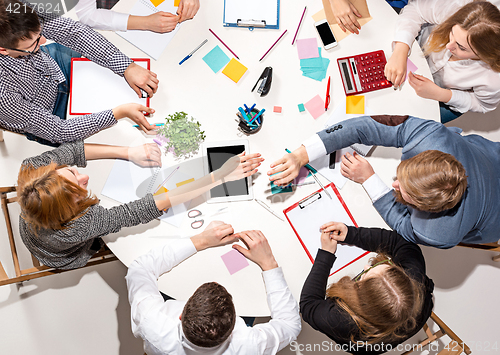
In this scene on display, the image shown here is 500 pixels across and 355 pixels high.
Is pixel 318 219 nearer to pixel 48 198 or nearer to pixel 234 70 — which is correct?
pixel 234 70

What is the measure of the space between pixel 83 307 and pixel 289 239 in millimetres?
1442

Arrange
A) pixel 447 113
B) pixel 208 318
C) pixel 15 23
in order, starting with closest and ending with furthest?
1. pixel 208 318
2. pixel 15 23
3. pixel 447 113

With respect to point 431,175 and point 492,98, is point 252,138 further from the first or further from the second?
point 492,98

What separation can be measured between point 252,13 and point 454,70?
1026mm

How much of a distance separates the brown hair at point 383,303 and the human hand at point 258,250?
31cm

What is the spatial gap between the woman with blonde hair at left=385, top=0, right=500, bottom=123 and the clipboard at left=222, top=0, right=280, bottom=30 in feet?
1.86

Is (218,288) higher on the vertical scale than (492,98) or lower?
lower

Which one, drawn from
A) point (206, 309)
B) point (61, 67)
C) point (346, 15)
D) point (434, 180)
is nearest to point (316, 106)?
point (346, 15)

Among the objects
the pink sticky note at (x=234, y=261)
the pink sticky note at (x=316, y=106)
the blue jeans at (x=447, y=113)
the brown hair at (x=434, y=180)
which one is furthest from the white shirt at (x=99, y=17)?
the blue jeans at (x=447, y=113)

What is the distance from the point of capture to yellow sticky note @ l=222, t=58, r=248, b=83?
1.46m

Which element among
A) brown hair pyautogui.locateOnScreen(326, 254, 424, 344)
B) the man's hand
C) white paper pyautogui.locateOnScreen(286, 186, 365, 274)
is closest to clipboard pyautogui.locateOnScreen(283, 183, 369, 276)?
white paper pyautogui.locateOnScreen(286, 186, 365, 274)

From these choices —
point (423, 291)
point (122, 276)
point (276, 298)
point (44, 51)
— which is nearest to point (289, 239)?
point (276, 298)

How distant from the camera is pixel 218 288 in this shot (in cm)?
120

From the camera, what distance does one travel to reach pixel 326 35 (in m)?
1.49
